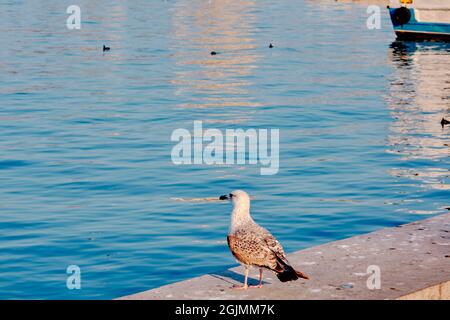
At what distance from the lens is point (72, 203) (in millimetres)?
17625

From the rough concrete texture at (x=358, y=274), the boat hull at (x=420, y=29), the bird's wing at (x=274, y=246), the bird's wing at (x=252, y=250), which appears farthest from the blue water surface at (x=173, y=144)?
the bird's wing at (x=274, y=246)

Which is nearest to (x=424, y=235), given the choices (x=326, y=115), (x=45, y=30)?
(x=326, y=115)

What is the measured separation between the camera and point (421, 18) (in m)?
49.2

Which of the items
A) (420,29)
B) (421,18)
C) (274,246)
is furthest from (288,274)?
(420,29)

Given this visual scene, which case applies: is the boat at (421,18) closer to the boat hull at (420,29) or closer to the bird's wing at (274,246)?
the boat hull at (420,29)

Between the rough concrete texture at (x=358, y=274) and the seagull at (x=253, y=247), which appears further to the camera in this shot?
the seagull at (x=253, y=247)

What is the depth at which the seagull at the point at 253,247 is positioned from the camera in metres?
9.07

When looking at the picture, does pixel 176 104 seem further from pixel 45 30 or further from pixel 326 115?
pixel 45 30

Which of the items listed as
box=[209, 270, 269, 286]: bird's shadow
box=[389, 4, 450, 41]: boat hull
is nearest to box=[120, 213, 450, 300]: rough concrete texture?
box=[209, 270, 269, 286]: bird's shadow

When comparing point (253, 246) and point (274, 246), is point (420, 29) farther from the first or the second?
point (253, 246)

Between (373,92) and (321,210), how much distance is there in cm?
1688

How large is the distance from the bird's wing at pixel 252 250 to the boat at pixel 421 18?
40026mm

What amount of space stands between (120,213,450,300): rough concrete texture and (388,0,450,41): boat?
38806 millimetres

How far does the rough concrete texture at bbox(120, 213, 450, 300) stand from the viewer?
8.82 m
